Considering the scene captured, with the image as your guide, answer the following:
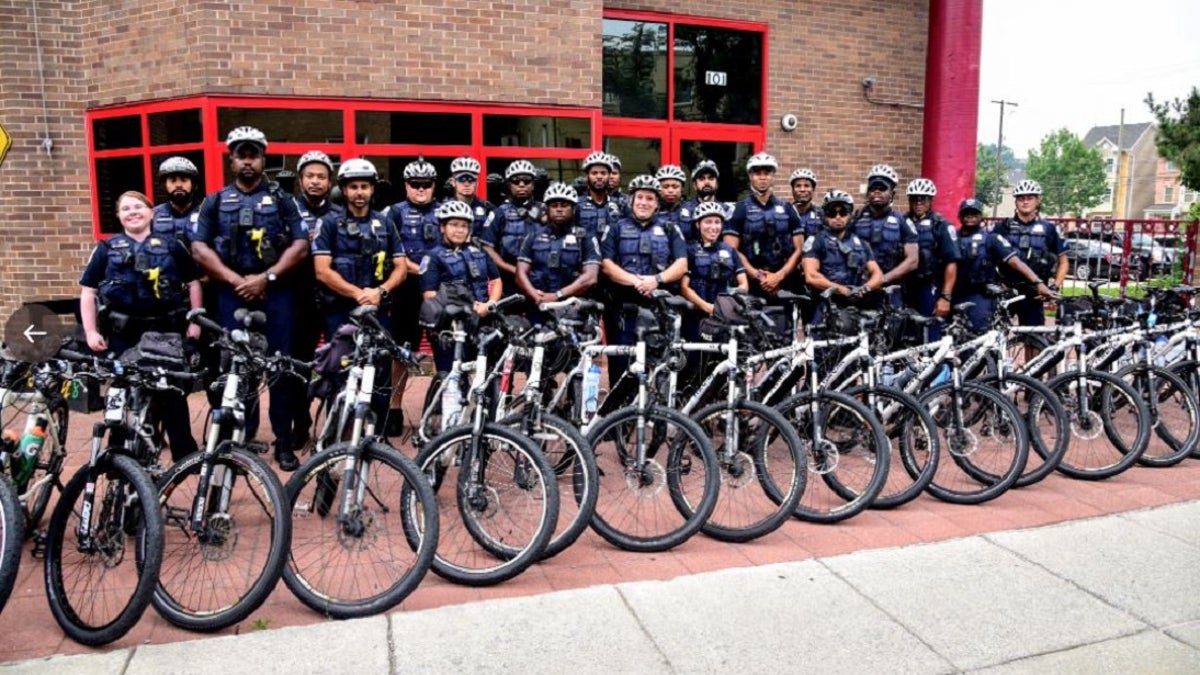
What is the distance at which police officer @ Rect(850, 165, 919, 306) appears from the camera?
729 cm

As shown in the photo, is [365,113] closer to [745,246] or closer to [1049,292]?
[745,246]

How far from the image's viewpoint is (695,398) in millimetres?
5410

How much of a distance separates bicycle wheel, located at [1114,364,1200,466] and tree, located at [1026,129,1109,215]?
283ft

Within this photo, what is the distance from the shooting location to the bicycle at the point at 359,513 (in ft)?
13.0

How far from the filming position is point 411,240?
268 inches

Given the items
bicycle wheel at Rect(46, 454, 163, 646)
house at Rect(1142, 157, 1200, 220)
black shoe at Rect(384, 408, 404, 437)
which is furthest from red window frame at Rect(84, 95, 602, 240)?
house at Rect(1142, 157, 1200, 220)

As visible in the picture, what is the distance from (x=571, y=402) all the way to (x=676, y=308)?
0.86 m

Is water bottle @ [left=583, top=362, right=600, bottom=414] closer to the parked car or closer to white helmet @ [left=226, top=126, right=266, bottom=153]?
white helmet @ [left=226, top=126, right=266, bottom=153]

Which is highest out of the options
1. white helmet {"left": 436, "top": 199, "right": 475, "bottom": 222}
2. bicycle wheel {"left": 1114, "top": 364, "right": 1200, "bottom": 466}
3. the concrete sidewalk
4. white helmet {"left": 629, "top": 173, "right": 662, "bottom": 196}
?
white helmet {"left": 629, "top": 173, "right": 662, "bottom": 196}

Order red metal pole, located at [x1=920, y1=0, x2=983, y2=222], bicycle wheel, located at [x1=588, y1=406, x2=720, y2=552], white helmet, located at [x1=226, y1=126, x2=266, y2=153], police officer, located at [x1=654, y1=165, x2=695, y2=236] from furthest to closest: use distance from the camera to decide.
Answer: red metal pole, located at [x1=920, y1=0, x2=983, y2=222], police officer, located at [x1=654, y1=165, x2=695, y2=236], white helmet, located at [x1=226, y1=126, x2=266, y2=153], bicycle wheel, located at [x1=588, y1=406, x2=720, y2=552]

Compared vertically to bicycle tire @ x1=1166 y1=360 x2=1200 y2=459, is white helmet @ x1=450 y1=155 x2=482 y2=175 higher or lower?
higher

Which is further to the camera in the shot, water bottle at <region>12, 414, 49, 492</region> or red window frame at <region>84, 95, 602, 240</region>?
red window frame at <region>84, 95, 602, 240</region>

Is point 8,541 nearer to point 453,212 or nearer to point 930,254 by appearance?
point 453,212

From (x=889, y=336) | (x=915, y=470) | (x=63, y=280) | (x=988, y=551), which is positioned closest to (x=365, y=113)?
(x=63, y=280)
